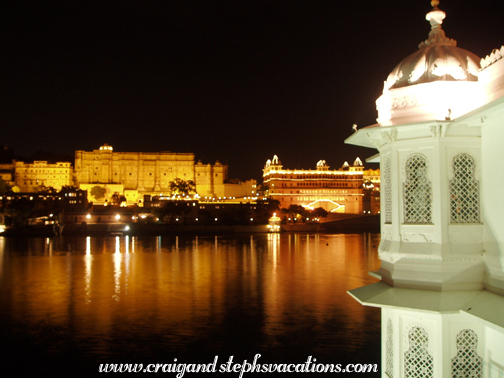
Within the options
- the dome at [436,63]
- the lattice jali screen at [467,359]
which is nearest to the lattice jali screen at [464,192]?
the dome at [436,63]

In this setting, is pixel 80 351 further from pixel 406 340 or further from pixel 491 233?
pixel 491 233

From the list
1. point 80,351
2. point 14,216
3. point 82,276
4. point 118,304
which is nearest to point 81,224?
point 14,216

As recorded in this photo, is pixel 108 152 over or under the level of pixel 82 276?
over

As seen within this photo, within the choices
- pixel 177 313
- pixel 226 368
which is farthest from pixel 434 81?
pixel 177 313

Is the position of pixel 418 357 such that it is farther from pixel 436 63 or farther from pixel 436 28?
pixel 436 28

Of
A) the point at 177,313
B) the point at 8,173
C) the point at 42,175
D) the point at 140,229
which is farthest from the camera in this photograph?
the point at 8,173

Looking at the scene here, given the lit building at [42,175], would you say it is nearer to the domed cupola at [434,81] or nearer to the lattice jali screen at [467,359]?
the domed cupola at [434,81]

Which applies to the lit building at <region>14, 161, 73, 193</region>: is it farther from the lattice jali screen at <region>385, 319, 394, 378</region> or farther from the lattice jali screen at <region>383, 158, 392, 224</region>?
the lattice jali screen at <region>385, 319, 394, 378</region>

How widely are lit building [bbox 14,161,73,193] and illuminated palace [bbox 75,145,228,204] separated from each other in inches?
82.3

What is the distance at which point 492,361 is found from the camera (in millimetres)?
3535

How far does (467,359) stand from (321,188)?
81.0 m

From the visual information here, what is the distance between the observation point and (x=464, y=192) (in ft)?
12.5

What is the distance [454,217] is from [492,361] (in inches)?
42.5

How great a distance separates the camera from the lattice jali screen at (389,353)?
4.05 m
